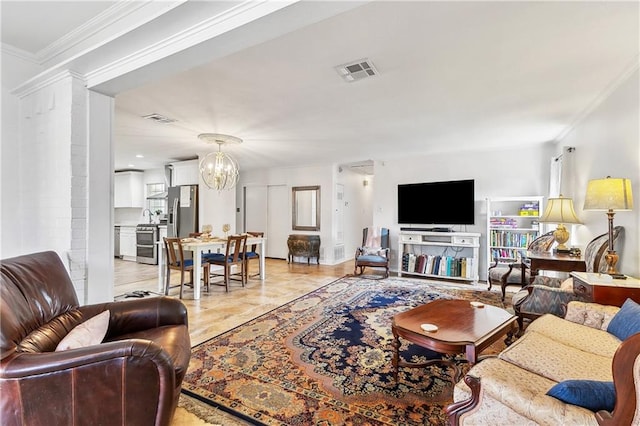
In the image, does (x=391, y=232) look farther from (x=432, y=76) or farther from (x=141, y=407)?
(x=141, y=407)

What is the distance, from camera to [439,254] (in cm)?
575

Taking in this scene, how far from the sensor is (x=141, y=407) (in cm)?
119

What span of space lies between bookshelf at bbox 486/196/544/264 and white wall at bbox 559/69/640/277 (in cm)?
109

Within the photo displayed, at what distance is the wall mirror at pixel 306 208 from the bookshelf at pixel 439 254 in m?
2.30

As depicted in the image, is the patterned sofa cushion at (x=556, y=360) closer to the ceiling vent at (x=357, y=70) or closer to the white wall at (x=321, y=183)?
the ceiling vent at (x=357, y=70)

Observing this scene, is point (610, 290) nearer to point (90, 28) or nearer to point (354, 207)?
point (90, 28)

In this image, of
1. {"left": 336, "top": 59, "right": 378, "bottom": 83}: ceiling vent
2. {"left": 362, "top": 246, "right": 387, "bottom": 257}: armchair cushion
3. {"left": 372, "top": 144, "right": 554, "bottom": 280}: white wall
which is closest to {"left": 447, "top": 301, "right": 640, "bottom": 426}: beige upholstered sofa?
{"left": 336, "top": 59, "right": 378, "bottom": 83}: ceiling vent

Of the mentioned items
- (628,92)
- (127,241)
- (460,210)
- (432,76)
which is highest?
(432,76)

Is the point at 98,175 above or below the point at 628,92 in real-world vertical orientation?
below

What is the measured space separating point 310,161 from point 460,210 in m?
3.40

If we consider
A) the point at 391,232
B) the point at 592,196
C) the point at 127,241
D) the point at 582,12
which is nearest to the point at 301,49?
the point at 582,12

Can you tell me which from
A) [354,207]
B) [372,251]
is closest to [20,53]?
[372,251]

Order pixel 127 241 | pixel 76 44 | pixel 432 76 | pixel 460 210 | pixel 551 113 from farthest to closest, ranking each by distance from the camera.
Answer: pixel 127 241, pixel 460 210, pixel 551 113, pixel 432 76, pixel 76 44

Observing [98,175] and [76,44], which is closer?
[76,44]
